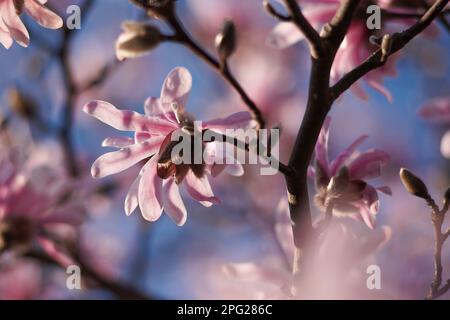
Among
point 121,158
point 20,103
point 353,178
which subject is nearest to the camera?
point 121,158

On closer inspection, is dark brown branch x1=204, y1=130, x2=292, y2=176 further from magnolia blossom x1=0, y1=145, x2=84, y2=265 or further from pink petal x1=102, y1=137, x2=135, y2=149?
magnolia blossom x1=0, y1=145, x2=84, y2=265

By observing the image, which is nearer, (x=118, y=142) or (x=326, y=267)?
(x=118, y=142)

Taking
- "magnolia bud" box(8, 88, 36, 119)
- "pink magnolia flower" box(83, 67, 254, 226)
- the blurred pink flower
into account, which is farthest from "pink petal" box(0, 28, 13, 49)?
the blurred pink flower

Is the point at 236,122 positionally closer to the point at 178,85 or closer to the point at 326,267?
the point at 178,85

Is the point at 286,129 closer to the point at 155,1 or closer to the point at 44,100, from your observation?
the point at 44,100

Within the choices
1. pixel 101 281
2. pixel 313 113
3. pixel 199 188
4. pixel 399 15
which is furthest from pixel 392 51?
pixel 101 281

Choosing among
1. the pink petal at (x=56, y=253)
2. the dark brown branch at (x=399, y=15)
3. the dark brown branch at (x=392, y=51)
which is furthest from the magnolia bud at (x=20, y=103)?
the dark brown branch at (x=392, y=51)
